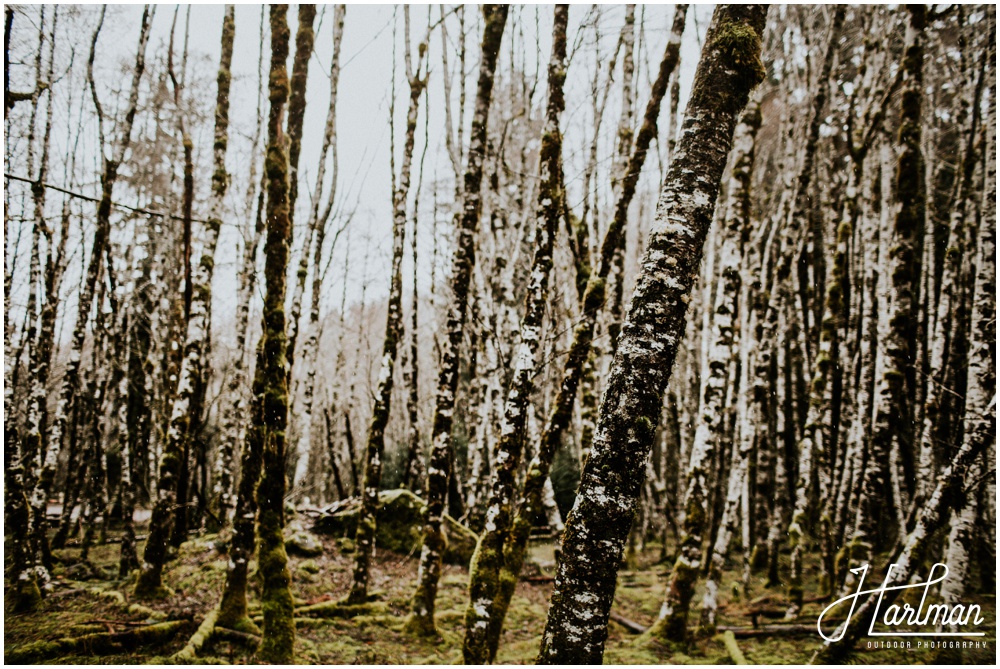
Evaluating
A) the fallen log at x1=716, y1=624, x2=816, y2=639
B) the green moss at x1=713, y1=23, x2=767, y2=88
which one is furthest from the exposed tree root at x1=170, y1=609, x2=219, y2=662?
the green moss at x1=713, y1=23, x2=767, y2=88

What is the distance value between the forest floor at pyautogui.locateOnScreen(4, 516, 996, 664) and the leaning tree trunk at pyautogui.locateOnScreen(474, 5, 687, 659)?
1613mm

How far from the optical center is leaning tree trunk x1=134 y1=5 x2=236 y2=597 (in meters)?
6.26

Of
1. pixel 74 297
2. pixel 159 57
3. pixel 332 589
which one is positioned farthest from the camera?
pixel 74 297

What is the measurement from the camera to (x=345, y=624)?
613cm

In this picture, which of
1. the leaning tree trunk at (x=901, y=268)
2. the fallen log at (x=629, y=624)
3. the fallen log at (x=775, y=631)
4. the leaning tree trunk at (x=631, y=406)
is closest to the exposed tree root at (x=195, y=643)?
the leaning tree trunk at (x=631, y=406)

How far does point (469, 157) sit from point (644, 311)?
3.69 metres

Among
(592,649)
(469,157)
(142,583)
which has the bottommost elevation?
(142,583)

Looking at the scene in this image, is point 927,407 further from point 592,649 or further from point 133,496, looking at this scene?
point 133,496

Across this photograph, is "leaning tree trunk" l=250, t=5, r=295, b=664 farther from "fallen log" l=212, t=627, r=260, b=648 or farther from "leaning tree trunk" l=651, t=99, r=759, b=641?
"leaning tree trunk" l=651, t=99, r=759, b=641

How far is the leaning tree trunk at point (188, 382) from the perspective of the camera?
20.5 feet

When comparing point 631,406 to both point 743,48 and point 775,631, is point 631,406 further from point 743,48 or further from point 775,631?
point 775,631

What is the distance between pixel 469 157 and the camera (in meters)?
5.61

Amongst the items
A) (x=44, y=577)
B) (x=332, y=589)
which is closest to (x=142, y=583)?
(x=44, y=577)

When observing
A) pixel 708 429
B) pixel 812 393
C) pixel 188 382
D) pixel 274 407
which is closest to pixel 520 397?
pixel 274 407
